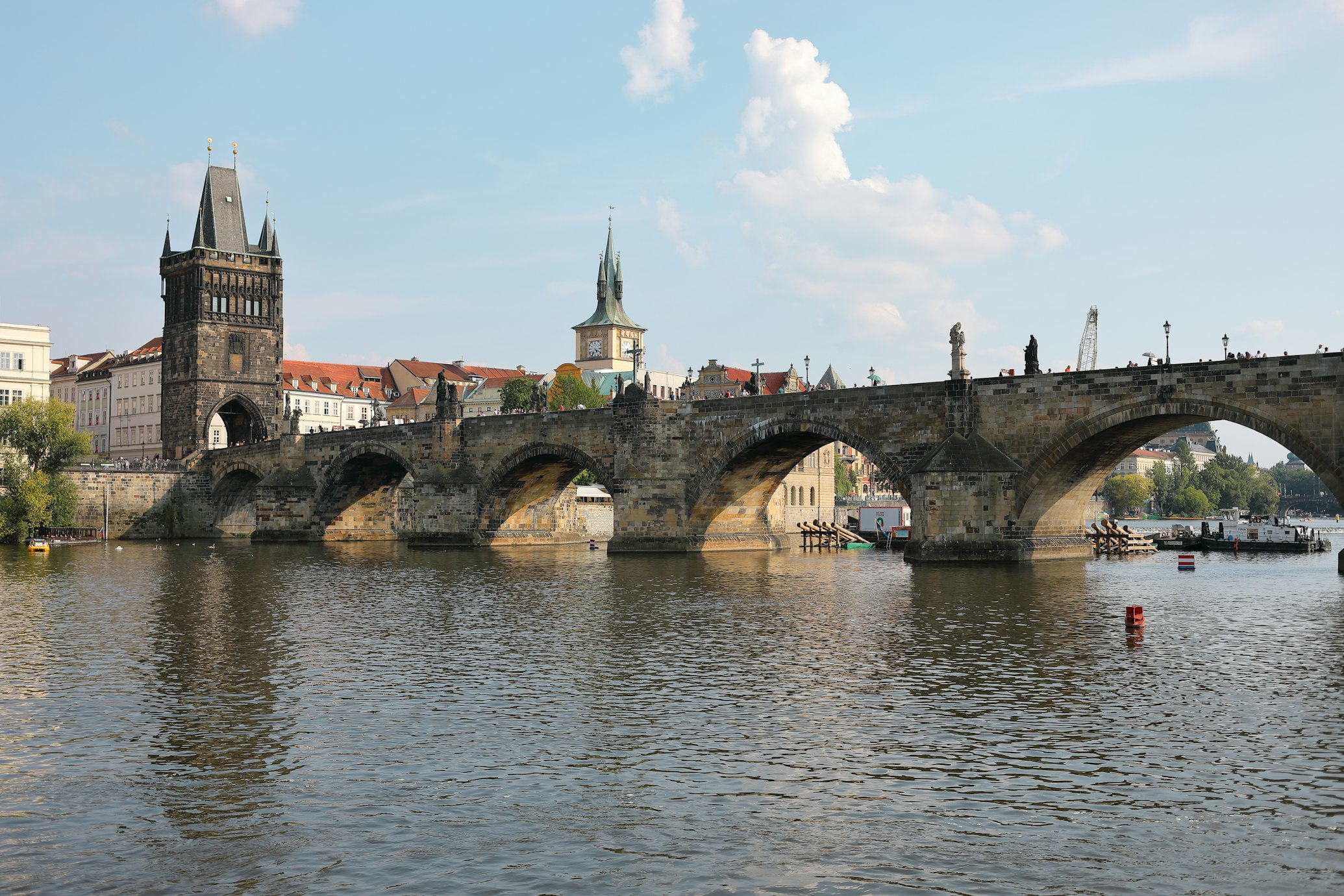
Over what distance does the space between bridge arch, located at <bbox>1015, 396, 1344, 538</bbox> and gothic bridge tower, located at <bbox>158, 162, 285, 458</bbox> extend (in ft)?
247

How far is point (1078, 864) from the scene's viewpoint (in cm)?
1151

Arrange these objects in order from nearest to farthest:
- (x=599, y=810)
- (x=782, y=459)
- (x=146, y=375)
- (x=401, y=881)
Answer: (x=401, y=881) < (x=599, y=810) < (x=782, y=459) < (x=146, y=375)

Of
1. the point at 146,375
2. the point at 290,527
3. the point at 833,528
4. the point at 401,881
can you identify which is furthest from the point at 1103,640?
the point at 146,375

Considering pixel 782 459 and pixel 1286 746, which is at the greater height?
pixel 782 459

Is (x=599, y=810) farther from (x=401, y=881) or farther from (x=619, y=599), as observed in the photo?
(x=619, y=599)

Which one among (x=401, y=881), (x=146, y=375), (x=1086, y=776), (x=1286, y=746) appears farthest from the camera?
(x=146, y=375)

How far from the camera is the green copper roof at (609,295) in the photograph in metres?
175

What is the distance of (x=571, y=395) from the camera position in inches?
4321

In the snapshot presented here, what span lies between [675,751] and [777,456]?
43480 mm

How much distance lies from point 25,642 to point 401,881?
1944 centimetres

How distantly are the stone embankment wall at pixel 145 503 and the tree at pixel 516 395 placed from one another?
82.4 feet

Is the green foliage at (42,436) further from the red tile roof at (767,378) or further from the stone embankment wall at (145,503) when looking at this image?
the red tile roof at (767,378)

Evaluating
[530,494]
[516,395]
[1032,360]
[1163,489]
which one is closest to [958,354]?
[1032,360]

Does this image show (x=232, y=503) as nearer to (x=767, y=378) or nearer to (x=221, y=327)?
(x=221, y=327)
